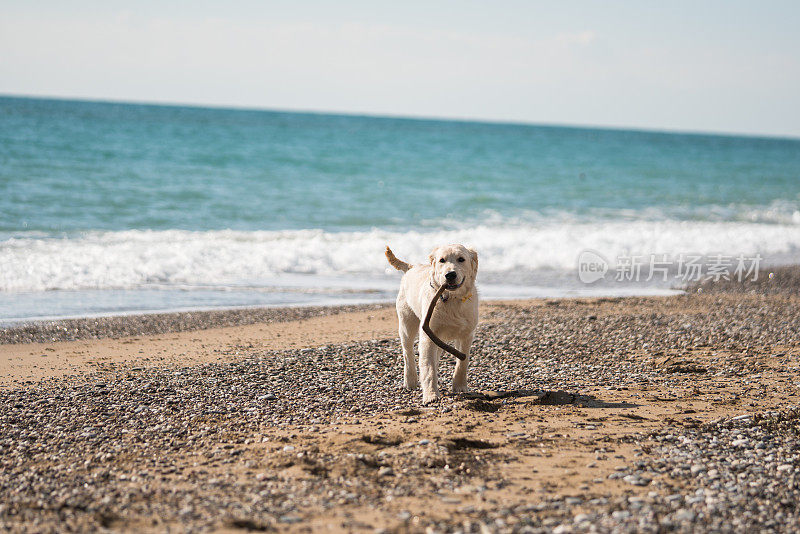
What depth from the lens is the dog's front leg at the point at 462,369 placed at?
7.13m

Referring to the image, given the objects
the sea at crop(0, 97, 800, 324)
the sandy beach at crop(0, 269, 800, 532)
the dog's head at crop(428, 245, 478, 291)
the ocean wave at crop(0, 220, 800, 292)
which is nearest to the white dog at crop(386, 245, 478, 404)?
the dog's head at crop(428, 245, 478, 291)

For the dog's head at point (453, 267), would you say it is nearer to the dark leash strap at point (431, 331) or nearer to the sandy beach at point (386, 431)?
the dark leash strap at point (431, 331)

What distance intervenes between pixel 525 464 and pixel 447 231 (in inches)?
605

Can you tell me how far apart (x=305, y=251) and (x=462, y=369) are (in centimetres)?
948

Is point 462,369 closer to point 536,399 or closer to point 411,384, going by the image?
point 411,384

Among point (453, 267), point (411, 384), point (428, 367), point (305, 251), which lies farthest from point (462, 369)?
point (305, 251)

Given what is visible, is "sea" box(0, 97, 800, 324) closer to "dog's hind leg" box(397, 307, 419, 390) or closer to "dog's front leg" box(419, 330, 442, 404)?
"dog's hind leg" box(397, 307, 419, 390)

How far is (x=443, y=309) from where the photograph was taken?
6852mm

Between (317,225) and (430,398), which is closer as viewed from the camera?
(430,398)

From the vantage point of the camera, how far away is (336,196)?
1003 inches

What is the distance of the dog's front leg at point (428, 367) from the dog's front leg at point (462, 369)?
244mm

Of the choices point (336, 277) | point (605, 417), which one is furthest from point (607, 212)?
point (605, 417)

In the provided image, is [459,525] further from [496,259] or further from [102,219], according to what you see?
[102,219]

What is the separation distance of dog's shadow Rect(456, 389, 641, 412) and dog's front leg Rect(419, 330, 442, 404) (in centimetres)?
28
